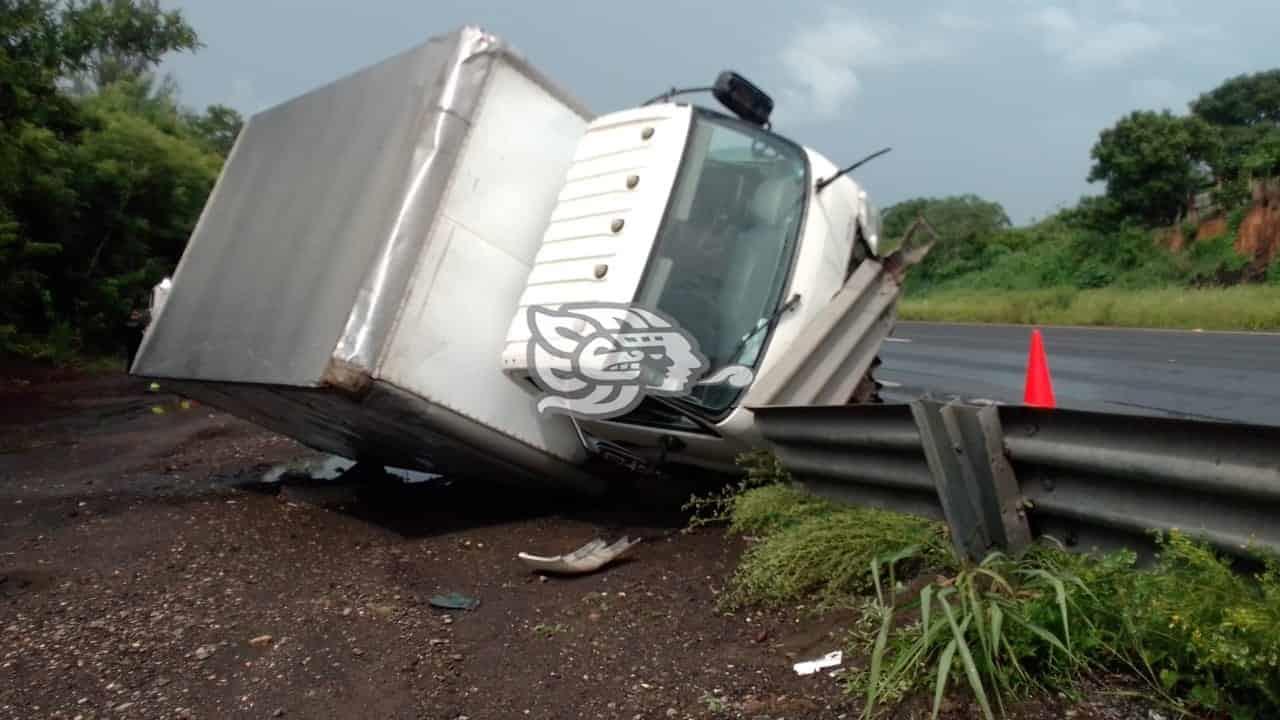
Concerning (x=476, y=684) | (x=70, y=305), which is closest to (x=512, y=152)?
(x=476, y=684)

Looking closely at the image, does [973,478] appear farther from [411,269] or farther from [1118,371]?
[1118,371]

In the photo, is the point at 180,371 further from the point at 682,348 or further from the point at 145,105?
the point at 145,105

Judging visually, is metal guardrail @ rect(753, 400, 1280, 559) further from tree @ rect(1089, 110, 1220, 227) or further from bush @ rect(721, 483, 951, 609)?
tree @ rect(1089, 110, 1220, 227)

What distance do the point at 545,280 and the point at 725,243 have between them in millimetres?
838

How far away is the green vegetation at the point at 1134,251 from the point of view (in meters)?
20.4

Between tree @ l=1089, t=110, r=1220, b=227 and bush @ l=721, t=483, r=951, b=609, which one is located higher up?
tree @ l=1089, t=110, r=1220, b=227

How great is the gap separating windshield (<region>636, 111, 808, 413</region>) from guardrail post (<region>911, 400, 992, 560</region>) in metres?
1.37

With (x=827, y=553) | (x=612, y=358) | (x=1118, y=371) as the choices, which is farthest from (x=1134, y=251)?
(x=827, y=553)

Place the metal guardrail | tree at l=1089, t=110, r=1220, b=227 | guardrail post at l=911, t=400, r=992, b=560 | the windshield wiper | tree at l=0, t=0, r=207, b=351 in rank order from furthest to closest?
tree at l=1089, t=110, r=1220, b=227
tree at l=0, t=0, r=207, b=351
the windshield wiper
guardrail post at l=911, t=400, r=992, b=560
the metal guardrail

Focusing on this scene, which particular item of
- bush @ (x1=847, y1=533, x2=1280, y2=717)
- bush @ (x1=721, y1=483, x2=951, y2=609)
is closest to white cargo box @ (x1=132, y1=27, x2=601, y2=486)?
bush @ (x1=721, y1=483, x2=951, y2=609)

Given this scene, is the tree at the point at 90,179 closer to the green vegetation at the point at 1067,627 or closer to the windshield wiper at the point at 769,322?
the windshield wiper at the point at 769,322

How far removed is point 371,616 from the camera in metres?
3.71

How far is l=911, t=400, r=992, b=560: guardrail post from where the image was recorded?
2.84m

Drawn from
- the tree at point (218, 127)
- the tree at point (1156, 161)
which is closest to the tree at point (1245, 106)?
the tree at point (1156, 161)
